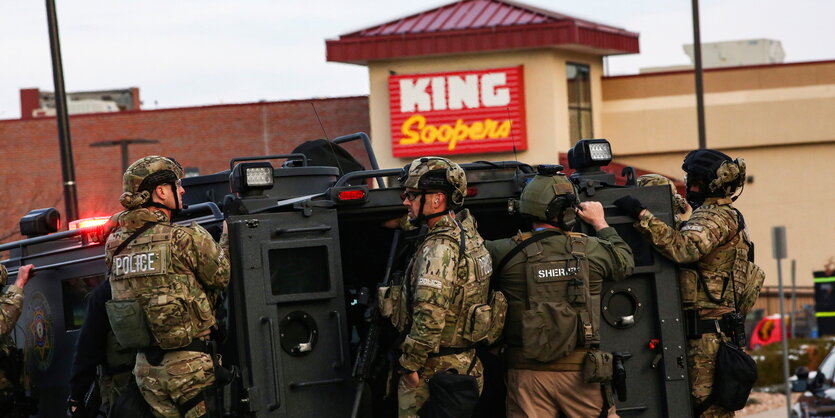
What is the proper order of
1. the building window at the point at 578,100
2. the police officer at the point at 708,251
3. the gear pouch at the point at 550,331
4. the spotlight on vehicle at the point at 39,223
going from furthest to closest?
the building window at the point at 578,100 < the spotlight on vehicle at the point at 39,223 < the police officer at the point at 708,251 < the gear pouch at the point at 550,331

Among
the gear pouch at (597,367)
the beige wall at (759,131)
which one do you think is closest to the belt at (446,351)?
the gear pouch at (597,367)

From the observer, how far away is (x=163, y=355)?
7.86 meters

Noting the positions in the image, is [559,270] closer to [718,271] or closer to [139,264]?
[718,271]

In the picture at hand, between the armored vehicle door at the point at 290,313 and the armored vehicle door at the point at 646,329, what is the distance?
1.59 m

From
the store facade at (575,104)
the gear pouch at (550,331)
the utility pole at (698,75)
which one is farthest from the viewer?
the store facade at (575,104)

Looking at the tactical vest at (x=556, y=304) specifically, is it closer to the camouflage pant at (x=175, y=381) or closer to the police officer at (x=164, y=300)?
the police officer at (x=164, y=300)

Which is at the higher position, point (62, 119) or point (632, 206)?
point (62, 119)

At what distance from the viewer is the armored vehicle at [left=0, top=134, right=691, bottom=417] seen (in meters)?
7.71

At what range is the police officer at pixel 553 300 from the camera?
24.6 feet

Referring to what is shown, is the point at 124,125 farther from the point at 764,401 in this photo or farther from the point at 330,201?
the point at 330,201

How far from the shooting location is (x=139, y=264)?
25.6 feet

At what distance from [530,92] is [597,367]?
2666cm

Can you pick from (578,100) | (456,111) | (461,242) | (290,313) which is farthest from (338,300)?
(578,100)

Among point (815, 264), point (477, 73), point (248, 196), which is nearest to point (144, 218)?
point (248, 196)
